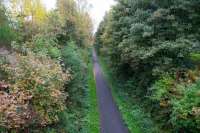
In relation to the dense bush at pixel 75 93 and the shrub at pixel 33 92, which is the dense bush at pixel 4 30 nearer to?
the dense bush at pixel 75 93

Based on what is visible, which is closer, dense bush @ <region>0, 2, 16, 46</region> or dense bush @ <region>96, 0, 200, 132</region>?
dense bush @ <region>96, 0, 200, 132</region>

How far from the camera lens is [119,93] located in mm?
28250

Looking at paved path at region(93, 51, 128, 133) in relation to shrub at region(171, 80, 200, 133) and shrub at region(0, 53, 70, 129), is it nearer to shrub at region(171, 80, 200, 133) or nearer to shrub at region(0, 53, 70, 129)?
shrub at region(171, 80, 200, 133)

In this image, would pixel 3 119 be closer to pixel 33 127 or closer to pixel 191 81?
pixel 33 127

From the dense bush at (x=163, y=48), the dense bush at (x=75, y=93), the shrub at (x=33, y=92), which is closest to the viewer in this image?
the shrub at (x=33, y=92)

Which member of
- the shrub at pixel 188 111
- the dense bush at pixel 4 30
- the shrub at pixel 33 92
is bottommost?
the shrub at pixel 188 111

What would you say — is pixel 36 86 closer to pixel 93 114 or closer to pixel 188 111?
pixel 188 111

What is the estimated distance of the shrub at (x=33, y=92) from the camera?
12.1 meters

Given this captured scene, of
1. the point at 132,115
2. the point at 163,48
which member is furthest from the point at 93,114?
the point at 163,48

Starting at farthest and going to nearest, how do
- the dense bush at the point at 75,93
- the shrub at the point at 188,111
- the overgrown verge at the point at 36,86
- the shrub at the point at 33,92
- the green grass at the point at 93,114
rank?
the dense bush at the point at 75,93
the green grass at the point at 93,114
the shrub at the point at 188,111
the shrub at the point at 33,92
the overgrown verge at the point at 36,86

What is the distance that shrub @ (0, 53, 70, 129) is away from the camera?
12.1 meters

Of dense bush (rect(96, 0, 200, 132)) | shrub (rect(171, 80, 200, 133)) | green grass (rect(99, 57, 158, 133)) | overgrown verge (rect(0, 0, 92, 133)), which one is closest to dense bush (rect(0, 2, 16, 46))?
overgrown verge (rect(0, 0, 92, 133))

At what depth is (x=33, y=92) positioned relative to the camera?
13.4m

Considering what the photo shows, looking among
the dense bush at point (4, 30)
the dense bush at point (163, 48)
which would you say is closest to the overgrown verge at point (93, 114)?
the dense bush at point (163, 48)
